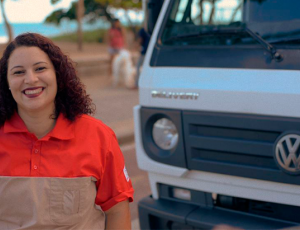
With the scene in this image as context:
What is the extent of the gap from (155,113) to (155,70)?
0.32 meters

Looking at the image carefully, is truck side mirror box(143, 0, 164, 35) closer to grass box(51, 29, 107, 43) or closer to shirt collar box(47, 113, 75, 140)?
shirt collar box(47, 113, 75, 140)

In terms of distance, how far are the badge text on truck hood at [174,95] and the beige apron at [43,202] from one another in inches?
43.8

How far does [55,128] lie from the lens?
2.27 metres

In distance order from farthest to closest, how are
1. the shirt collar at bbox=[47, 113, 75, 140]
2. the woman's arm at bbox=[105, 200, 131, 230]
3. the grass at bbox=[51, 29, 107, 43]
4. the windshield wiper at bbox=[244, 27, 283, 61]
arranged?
the grass at bbox=[51, 29, 107, 43], the windshield wiper at bbox=[244, 27, 283, 61], the woman's arm at bbox=[105, 200, 131, 230], the shirt collar at bbox=[47, 113, 75, 140]

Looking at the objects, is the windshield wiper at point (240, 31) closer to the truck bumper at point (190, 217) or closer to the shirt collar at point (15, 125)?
the truck bumper at point (190, 217)

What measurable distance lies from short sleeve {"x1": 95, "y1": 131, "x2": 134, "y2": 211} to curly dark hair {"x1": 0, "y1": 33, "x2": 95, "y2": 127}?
0.88 ft

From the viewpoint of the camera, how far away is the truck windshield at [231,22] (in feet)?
10.2

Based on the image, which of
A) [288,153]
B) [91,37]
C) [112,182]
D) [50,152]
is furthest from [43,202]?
[91,37]

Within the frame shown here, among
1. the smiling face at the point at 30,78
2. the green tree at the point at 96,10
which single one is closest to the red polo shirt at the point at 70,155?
the smiling face at the point at 30,78

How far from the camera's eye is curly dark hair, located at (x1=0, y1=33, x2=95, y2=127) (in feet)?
7.55

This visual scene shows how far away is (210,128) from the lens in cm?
306

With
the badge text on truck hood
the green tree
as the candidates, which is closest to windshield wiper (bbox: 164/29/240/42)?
the badge text on truck hood

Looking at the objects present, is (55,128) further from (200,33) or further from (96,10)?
(96,10)

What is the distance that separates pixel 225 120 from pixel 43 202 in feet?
4.26
